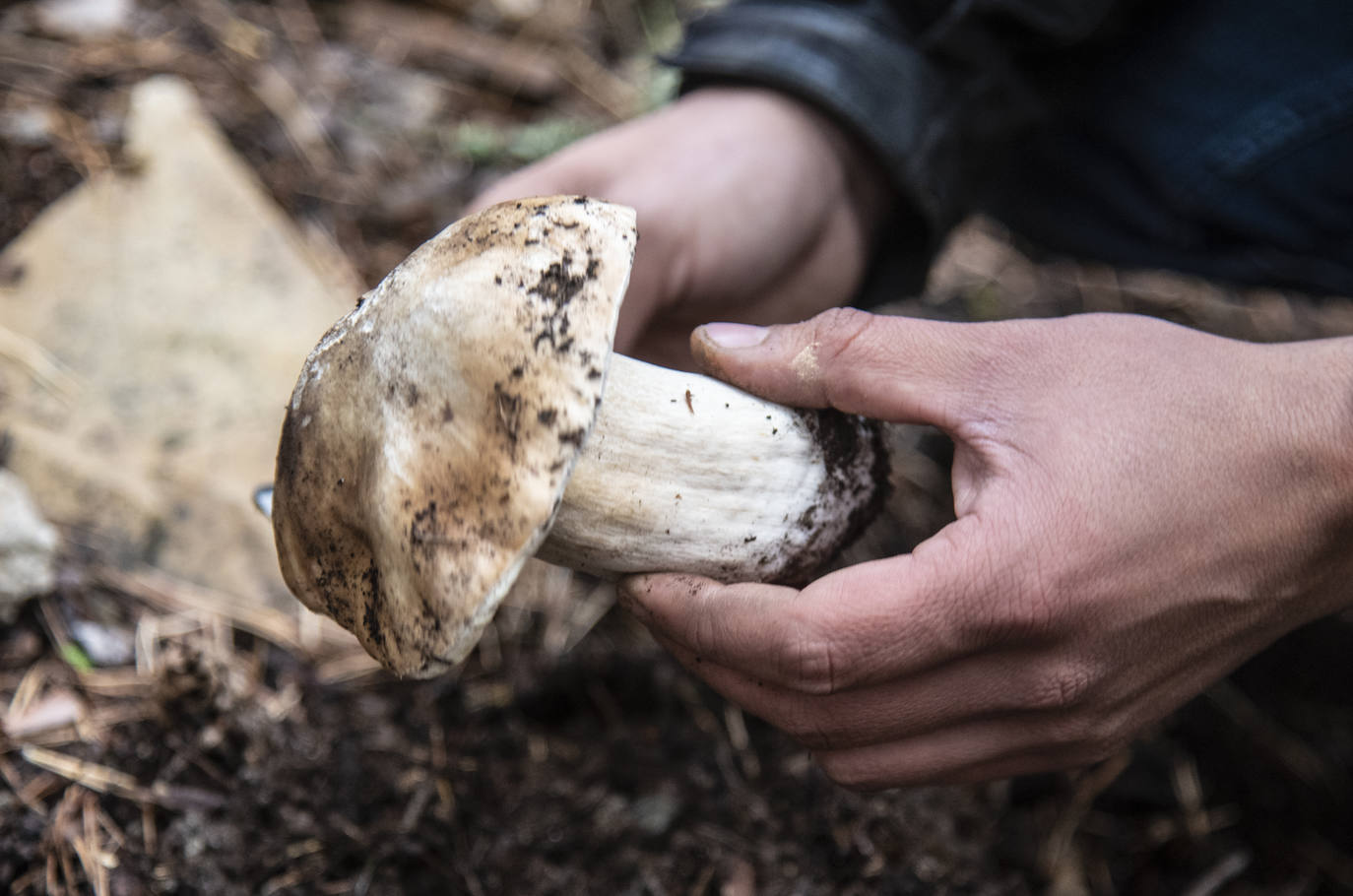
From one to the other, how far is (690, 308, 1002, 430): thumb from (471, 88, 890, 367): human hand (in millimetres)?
362

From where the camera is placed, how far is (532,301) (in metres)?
1.05

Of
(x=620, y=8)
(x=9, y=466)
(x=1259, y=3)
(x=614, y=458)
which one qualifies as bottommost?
(x=9, y=466)

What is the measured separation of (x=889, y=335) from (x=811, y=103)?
38.5 inches

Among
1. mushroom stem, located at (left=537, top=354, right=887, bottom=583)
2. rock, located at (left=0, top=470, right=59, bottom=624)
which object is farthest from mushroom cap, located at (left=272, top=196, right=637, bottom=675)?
rock, located at (left=0, top=470, right=59, bottom=624)

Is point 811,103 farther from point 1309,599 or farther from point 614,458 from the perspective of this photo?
point 1309,599

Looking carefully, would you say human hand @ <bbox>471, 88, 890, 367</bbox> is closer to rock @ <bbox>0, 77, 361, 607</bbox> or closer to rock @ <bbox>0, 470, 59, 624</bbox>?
rock @ <bbox>0, 77, 361, 607</bbox>

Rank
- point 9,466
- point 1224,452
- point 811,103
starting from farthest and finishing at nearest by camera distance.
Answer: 1. point 811,103
2. point 9,466
3. point 1224,452

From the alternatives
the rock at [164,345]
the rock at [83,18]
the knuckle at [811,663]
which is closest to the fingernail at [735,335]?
the knuckle at [811,663]

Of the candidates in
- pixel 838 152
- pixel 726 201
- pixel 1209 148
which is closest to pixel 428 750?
pixel 726 201

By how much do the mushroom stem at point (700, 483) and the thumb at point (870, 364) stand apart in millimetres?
46

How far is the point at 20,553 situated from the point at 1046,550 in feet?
5.59

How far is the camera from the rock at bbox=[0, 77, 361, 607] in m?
1.87

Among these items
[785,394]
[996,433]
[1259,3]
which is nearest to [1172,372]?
[996,433]

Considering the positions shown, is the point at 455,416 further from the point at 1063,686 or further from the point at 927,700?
the point at 1063,686
